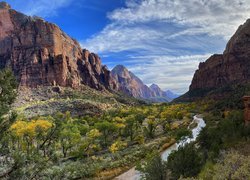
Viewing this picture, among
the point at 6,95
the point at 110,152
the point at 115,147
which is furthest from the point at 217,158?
the point at 110,152

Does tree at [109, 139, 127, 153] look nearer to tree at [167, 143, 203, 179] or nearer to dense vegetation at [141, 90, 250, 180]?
dense vegetation at [141, 90, 250, 180]

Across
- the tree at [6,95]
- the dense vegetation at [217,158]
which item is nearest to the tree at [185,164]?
the dense vegetation at [217,158]

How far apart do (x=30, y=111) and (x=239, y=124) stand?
3781 inches

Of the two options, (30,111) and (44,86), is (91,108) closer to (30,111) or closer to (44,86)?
(30,111)

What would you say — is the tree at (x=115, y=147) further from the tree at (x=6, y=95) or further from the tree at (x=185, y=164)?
the tree at (x=6, y=95)

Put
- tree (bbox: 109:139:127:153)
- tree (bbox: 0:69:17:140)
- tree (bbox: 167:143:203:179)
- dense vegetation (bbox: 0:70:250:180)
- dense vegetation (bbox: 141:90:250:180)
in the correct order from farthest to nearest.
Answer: tree (bbox: 109:139:127:153)
tree (bbox: 167:143:203:179)
dense vegetation (bbox: 141:90:250:180)
dense vegetation (bbox: 0:70:250:180)
tree (bbox: 0:69:17:140)

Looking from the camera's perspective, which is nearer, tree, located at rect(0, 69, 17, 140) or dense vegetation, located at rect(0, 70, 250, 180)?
tree, located at rect(0, 69, 17, 140)

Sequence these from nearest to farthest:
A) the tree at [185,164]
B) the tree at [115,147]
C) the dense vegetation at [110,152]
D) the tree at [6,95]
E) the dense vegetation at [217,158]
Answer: the tree at [6,95] → the dense vegetation at [110,152] → the dense vegetation at [217,158] → the tree at [185,164] → the tree at [115,147]

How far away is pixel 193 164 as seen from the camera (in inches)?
1200

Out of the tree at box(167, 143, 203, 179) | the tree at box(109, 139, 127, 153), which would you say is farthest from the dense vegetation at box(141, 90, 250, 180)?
the tree at box(109, 139, 127, 153)

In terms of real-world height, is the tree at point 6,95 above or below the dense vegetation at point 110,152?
above

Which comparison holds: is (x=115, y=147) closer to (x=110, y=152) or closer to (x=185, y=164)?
(x=110, y=152)

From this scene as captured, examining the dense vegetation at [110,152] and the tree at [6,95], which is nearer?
the tree at [6,95]

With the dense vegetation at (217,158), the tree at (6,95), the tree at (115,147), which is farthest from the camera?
the tree at (115,147)
